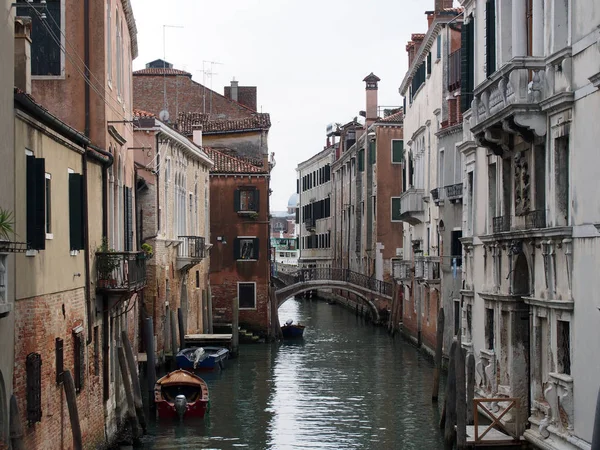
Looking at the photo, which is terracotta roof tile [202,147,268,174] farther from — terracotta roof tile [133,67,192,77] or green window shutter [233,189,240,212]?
terracotta roof tile [133,67,192,77]

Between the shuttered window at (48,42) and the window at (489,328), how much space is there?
8.00 m

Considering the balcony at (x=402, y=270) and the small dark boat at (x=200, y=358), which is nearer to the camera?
the small dark boat at (x=200, y=358)

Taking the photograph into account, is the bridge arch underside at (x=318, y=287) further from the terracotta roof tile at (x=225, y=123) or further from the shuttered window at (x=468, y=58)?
the shuttered window at (x=468, y=58)

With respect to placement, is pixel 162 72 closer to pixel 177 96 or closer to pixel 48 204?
pixel 177 96

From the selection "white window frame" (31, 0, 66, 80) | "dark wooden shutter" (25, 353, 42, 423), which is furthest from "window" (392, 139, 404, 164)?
"dark wooden shutter" (25, 353, 42, 423)

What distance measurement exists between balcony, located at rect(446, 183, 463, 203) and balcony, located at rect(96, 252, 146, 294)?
1059 centimetres

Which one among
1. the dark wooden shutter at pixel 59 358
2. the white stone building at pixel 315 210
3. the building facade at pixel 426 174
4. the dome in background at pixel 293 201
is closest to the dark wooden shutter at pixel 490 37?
the dark wooden shutter at pixel 59 358

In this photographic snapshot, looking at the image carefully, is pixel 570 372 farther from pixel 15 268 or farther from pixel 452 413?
pixel 15 268

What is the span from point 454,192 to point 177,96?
66.8ft

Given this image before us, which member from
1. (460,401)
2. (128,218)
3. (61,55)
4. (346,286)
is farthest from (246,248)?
(460,401)

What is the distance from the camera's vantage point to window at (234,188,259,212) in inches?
1585

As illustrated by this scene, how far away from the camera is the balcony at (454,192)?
2655cm

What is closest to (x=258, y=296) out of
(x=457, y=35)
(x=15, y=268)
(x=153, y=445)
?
(x=457, y=35)

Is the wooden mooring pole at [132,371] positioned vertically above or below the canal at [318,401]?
above
